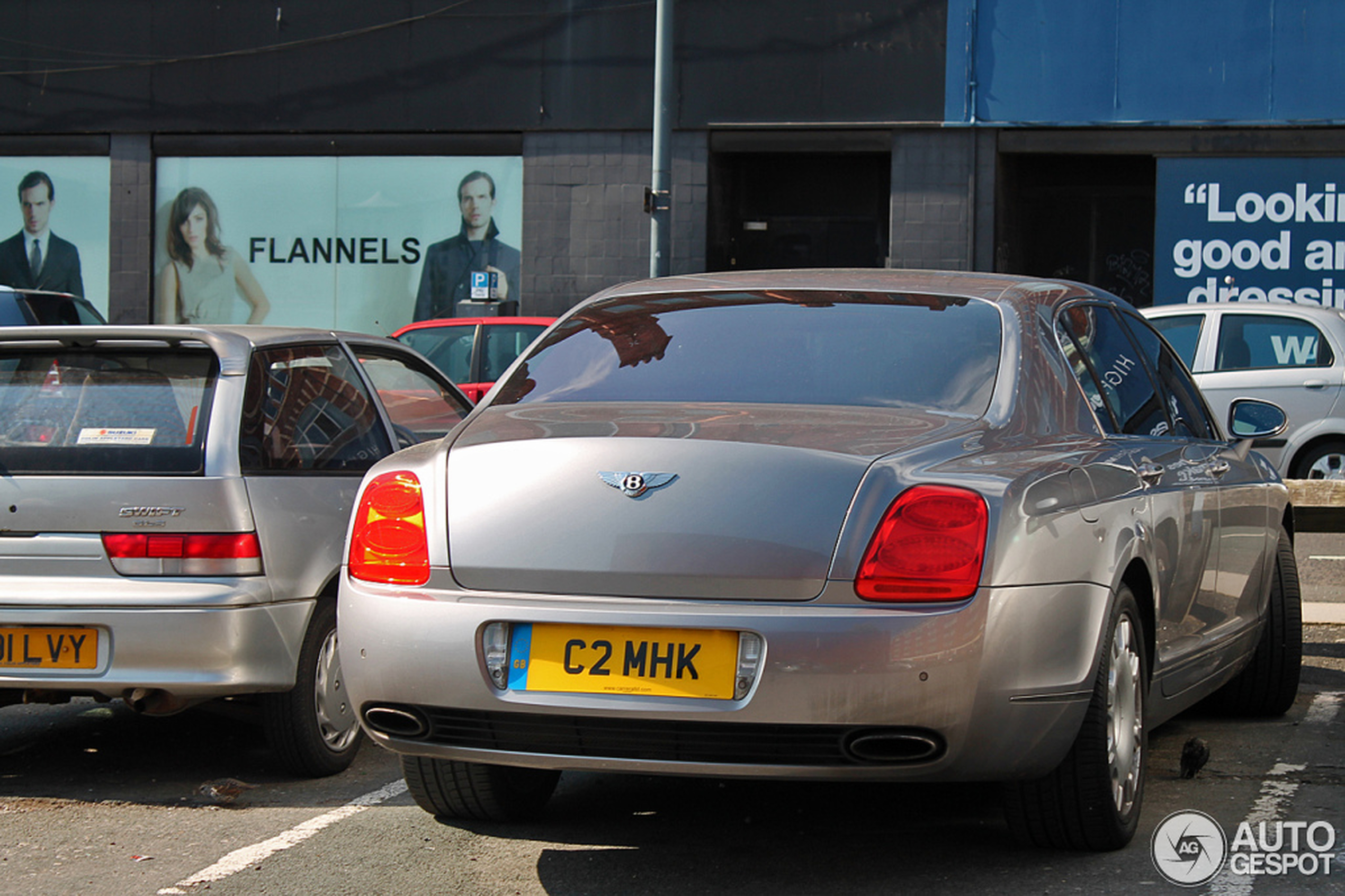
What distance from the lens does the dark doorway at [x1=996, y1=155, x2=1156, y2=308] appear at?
61.4 feet

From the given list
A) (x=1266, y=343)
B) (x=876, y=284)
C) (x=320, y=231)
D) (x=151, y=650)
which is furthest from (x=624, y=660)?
(x=320, y=231)

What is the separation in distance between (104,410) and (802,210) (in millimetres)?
14863

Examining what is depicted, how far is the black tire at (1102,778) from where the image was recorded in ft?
12.5

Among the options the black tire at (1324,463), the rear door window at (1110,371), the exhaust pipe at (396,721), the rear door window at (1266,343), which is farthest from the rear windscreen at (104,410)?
the black tire at (1324,463)

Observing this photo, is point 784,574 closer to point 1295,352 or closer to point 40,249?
point 1295,352

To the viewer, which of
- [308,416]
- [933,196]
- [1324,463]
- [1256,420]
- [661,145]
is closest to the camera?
[308,416]

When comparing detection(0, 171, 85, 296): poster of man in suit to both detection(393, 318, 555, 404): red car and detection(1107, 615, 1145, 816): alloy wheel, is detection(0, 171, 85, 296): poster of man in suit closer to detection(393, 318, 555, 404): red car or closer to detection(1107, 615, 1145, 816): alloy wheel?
detection(393, 318, 555, 404): red car

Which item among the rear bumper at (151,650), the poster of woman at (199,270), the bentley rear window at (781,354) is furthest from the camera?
the poster of woman at (199,270)

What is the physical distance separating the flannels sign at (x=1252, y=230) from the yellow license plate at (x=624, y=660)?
49.5 feet

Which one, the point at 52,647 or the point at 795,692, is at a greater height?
the point at 795,692

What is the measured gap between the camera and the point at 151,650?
4.74m

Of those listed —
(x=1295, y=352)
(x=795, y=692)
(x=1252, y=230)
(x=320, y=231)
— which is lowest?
(x=795, y=692)

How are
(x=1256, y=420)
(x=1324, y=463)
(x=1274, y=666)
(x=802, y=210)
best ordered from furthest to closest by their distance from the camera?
(x=802, y=210), (x=1324, y=463), (x=1256, y=420), (x=1274, y=666)

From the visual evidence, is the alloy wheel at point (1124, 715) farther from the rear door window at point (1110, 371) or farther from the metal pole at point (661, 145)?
the metal pole at point (661, 145)
